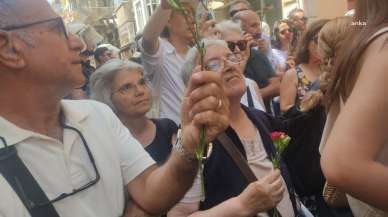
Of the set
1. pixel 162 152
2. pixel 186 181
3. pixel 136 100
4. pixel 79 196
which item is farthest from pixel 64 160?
pixel 136 100

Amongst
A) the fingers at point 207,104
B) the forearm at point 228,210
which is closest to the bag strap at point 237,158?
the forearm at point 228,210

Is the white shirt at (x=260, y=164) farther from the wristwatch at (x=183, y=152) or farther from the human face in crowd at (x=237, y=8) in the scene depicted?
the human face in crowd at (x=237, y=8)

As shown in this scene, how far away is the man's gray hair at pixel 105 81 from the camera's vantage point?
9.80 ft

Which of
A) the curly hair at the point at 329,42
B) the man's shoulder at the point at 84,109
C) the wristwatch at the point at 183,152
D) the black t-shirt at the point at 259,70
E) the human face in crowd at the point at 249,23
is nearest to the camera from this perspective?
the wristwatch at the point at 183,152

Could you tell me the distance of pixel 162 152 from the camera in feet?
8.71

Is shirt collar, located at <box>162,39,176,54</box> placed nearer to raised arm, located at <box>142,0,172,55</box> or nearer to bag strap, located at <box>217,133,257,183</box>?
raised arm, located at <box>142,0,172,55</box>

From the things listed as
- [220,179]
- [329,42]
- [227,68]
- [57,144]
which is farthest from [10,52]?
[329,42]

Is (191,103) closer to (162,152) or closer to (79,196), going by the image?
(79,196)

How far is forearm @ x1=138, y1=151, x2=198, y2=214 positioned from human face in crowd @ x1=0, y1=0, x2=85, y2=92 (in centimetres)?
42

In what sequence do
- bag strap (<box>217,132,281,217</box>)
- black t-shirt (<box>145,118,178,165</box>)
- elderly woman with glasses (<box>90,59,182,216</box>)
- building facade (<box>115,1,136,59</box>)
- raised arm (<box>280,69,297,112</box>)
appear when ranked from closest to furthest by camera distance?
bag strap (<box>217,132,281,217</box>), black t-shirt (<box>145,118,178,165</box>), elderly woman with glasses (<box>90,59,182,216</box>), raised arm (<box>280,69,297,112</box>), building facade (<box>115,1,136,59</box>)

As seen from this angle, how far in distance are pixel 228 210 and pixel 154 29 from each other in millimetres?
1532

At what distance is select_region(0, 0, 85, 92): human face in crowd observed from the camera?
4.77ft

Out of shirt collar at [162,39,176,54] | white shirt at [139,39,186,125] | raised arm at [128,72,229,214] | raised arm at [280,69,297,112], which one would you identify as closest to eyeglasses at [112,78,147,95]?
white shirt at [139,39,186,125]

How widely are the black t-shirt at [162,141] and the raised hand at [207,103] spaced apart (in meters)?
1.39
